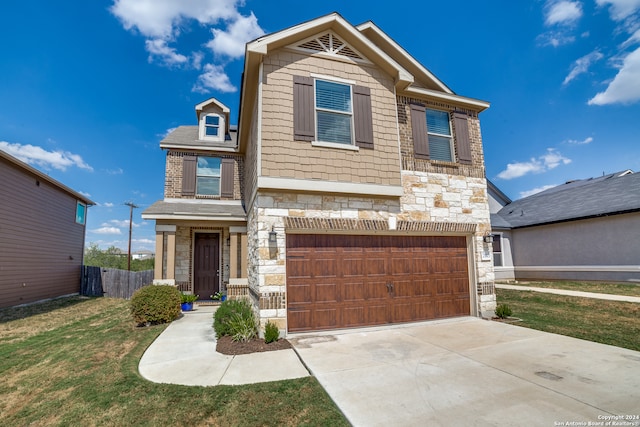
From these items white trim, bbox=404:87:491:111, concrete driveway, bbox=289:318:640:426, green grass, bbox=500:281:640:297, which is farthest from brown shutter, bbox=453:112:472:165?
green grass, bbox=500:281:640:297

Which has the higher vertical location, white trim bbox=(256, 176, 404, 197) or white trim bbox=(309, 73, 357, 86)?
white trim bbox=(309, 73, 357, 86)

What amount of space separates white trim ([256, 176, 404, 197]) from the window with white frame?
46.2 inches

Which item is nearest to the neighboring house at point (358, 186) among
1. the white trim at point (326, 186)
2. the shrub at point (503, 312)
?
the white trim at point (326, 186)

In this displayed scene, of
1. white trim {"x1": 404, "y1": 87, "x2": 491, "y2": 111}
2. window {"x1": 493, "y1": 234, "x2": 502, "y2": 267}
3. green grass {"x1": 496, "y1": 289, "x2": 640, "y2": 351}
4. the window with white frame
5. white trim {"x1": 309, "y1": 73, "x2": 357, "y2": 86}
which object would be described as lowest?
green grass {"x1": 496, "y1": 289, "x2": 640, "y2": 351}

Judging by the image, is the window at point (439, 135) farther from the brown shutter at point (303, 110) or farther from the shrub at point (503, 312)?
the shrub at point (503, 312)

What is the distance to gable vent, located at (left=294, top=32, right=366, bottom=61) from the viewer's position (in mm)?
7203

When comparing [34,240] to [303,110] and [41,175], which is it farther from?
[303,110]

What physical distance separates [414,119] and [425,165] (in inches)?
53.6

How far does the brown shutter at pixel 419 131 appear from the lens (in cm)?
797

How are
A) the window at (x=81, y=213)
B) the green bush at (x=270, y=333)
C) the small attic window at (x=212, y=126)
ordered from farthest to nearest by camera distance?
1. the window at (x=81, y=213)
2. the small attic window at (x=212, y=126)
3. the green bush at (x=270, y=333)

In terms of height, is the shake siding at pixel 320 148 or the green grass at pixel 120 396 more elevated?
the shake siding at pixel 320 148

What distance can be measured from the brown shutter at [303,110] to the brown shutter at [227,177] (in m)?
6.69

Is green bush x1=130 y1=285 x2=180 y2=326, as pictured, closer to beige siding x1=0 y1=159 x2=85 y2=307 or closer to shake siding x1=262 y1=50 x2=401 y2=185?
shake siding x1=262 y1=50 x2=401 y2=185

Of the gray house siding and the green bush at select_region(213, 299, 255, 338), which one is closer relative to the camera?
the green bush at select_region(213, 299, 255, 338)
